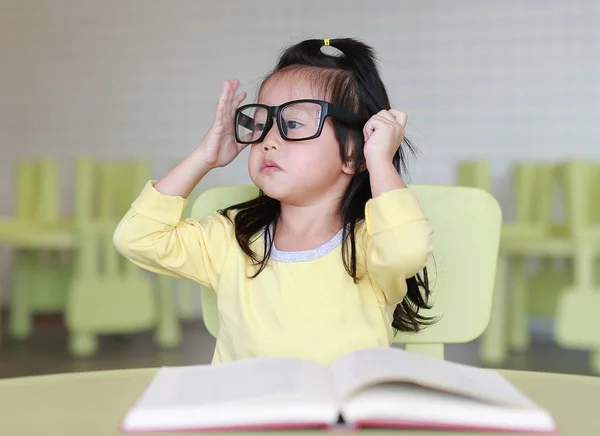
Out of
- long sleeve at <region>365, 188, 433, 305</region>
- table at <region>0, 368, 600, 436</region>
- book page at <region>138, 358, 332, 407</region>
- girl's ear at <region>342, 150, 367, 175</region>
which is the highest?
girl's ear at <region>342, 150, 367, 175</region>

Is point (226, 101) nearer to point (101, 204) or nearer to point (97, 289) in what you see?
point (97, 289)

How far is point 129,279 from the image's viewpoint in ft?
11.6

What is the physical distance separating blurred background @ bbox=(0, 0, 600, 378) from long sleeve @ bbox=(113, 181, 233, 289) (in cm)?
204

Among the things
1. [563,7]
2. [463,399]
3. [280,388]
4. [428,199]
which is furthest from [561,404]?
[563,7]

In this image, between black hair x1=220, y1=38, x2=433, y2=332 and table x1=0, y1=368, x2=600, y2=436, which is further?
black hair x1=220, y1=38, x2=433, y2=332

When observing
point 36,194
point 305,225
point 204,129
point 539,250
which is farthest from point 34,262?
point 305,225

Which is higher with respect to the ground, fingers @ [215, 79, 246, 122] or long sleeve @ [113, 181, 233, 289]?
fingers @ [215, 79, 246, 122]

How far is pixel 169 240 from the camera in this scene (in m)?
1.13

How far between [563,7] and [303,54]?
336 cm

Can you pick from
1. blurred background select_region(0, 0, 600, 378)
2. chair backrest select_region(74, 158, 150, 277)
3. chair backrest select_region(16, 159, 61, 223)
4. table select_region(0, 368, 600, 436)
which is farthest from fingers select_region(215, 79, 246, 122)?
chair backrest select_region(16, 159, 61, 223)

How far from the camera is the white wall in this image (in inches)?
166

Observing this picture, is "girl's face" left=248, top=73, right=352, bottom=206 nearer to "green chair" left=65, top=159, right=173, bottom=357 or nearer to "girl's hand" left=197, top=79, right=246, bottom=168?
"girl's hand" left=197, top=79, right=246, bottom=168

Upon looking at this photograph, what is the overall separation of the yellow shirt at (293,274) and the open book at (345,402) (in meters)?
0.33

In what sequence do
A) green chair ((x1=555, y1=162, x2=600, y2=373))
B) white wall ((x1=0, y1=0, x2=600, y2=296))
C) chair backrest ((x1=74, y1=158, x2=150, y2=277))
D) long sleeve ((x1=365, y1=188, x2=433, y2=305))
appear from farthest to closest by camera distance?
white wall ((x1=0, y1=0, x2=600, y2=296))
chair backrest ((x1=74, y1=158, x2=150, y2=277))
green chair ((x1=555, y1=162, x2=600, y2=373))
long sleeve ((x1=365, y1=188, x2=433, y2=305))
